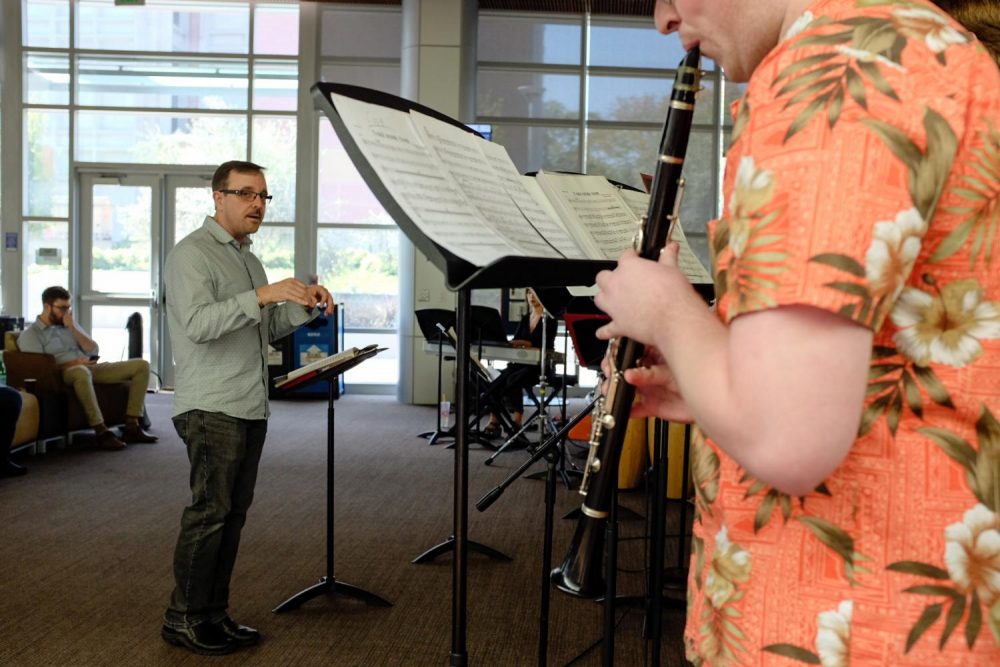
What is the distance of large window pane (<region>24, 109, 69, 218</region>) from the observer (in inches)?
480

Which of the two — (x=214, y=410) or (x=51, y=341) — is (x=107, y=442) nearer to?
(x=51, y=341)

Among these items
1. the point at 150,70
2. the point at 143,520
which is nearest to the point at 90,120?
the point at 150,70

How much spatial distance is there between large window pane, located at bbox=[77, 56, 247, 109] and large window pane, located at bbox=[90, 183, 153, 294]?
112 cm

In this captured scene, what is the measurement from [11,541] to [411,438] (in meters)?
4.12

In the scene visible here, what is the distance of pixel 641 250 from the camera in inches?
50.1

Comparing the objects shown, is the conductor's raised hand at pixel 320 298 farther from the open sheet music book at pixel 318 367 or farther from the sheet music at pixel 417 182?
the sheet music at pixel 417 182

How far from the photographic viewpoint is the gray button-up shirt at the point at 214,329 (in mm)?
3670

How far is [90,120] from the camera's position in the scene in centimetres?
1219

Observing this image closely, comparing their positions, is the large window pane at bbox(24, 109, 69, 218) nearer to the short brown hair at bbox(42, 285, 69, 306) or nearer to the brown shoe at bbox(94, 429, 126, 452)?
the short brown hair at bbox(42, 285, 69, 306)

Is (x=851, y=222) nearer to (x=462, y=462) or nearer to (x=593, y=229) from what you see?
(x=462, y=462)

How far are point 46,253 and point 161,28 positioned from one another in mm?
3073

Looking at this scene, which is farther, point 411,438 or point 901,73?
point 411,438

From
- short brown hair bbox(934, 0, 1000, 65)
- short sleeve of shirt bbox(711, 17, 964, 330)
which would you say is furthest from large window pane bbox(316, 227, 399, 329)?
short sleeve of shirt bbox(711, 17, 964, 330)

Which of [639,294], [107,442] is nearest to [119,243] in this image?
[107,442]
